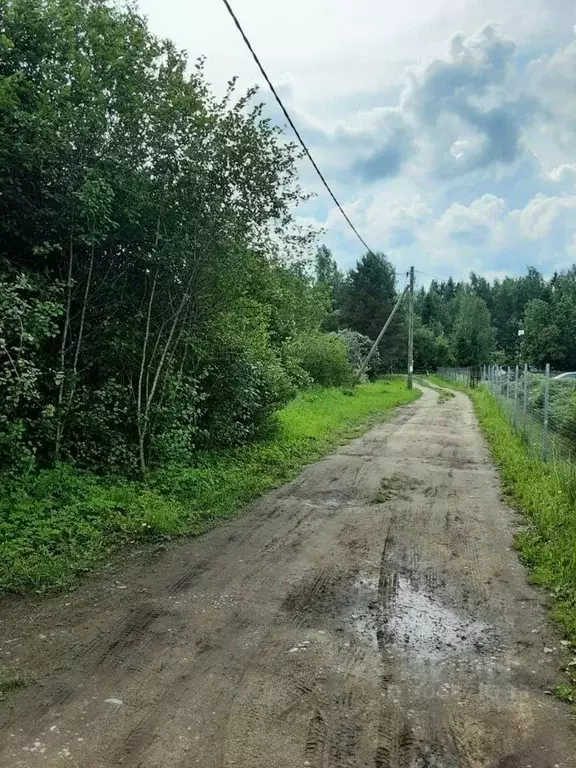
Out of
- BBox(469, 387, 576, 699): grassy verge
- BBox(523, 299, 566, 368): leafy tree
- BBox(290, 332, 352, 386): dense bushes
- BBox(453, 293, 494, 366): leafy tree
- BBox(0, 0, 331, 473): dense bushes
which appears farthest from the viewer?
BBox(453, 293, 494, 366): leafy tree

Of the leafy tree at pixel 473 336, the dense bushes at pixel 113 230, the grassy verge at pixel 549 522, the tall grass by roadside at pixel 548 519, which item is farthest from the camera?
the leafy tree at pixel 473 336

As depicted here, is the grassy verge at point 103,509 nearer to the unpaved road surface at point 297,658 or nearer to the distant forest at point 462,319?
the unpaved road surface at point 297,658

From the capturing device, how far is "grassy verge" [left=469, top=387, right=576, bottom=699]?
4281 mm

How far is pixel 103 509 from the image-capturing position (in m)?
5.88

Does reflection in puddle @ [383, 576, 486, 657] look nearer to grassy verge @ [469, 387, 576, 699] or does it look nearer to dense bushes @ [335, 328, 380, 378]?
grassy verge @ [469, 387, 576, 699]

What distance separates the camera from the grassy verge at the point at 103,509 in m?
4.71

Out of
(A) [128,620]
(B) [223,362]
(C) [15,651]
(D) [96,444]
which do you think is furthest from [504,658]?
(B) [223,362]

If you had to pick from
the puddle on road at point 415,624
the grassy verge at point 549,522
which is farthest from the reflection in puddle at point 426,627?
the grassy verge at point 549,522

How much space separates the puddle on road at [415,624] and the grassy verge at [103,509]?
2226mm

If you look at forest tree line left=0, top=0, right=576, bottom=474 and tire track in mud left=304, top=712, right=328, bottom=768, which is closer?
tire track in mud left=304, top=712, right=328, bottom=768

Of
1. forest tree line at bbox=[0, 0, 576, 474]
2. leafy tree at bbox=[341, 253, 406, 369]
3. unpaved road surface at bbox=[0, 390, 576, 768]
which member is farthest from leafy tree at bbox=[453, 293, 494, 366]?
unpaved road surface at bbox=[0, 390, 576, 768]

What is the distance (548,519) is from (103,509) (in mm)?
4547

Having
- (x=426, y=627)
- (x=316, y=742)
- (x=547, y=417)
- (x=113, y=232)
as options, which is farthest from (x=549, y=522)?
(x=113, y=232)

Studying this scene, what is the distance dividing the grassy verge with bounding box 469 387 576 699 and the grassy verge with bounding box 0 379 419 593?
3111 millimetres
